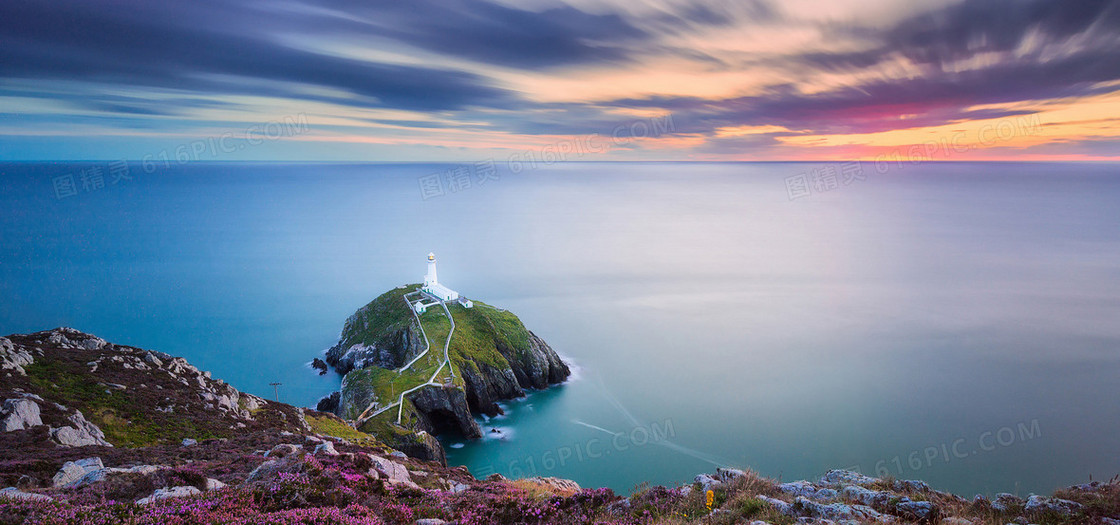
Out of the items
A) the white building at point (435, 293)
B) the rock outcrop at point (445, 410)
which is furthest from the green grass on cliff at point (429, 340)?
the rock outcrop at point (445, 410)

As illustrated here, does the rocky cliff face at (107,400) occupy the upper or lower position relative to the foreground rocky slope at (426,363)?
upper

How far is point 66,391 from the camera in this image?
Answer: 27.0m

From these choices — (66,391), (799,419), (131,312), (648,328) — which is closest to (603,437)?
(799,419)

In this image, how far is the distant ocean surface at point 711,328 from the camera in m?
51.9

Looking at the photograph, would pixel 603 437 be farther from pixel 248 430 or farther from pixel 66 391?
pixel 66 391

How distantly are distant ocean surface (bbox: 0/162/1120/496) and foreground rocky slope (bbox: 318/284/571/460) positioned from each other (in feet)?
9.16

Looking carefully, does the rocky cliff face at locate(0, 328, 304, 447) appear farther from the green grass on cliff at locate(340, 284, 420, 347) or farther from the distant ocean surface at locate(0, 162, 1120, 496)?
the green grass on cliff at locate(340, 284, 420, 347)

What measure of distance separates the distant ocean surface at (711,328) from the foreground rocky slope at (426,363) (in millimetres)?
2791

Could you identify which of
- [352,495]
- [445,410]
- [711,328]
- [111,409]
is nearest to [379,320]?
[445,410]

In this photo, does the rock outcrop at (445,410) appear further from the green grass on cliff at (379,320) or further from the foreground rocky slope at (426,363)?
the green grass on cliff at (379,320)

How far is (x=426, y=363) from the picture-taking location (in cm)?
5653

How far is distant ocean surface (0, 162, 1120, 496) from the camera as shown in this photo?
170ft

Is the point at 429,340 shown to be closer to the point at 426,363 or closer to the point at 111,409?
the point at 426,363

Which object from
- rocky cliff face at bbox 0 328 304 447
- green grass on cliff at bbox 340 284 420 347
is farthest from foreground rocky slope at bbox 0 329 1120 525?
green grass on cliff at bbox 340 284 420 347
